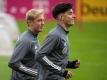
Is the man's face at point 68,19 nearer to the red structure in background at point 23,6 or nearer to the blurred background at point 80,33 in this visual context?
the blurred background at point 80,33

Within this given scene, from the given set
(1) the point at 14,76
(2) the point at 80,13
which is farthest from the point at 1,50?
(1) the point at 14,76

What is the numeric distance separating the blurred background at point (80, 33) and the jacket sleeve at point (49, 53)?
278 inches

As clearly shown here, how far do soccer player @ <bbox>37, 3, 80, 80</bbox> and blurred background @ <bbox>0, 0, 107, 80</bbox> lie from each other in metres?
6.95

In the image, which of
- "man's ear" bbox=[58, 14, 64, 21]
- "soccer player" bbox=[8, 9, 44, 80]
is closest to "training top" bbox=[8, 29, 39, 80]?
"soccer player" bbox=[8, 9, 44, 80]

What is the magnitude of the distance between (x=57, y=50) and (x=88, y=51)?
13.6 metres

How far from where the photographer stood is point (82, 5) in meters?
32.7

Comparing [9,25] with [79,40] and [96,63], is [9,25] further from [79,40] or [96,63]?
[96,63]

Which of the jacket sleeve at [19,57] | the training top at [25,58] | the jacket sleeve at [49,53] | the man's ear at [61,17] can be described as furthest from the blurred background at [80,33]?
the jacket sleeve at [49,53]

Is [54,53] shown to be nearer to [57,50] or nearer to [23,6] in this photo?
[57,50]

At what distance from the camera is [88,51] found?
2578cm

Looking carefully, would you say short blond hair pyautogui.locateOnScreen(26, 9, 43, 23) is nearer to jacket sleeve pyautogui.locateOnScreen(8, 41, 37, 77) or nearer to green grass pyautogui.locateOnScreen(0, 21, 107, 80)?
jacket sleeve pyautogui.locateOnScreen(8, 41, 37, 77)

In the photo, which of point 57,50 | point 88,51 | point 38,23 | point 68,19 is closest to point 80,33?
point 88,51

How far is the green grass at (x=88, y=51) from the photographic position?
2053 centimetres

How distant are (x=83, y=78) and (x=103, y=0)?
45.1ft
